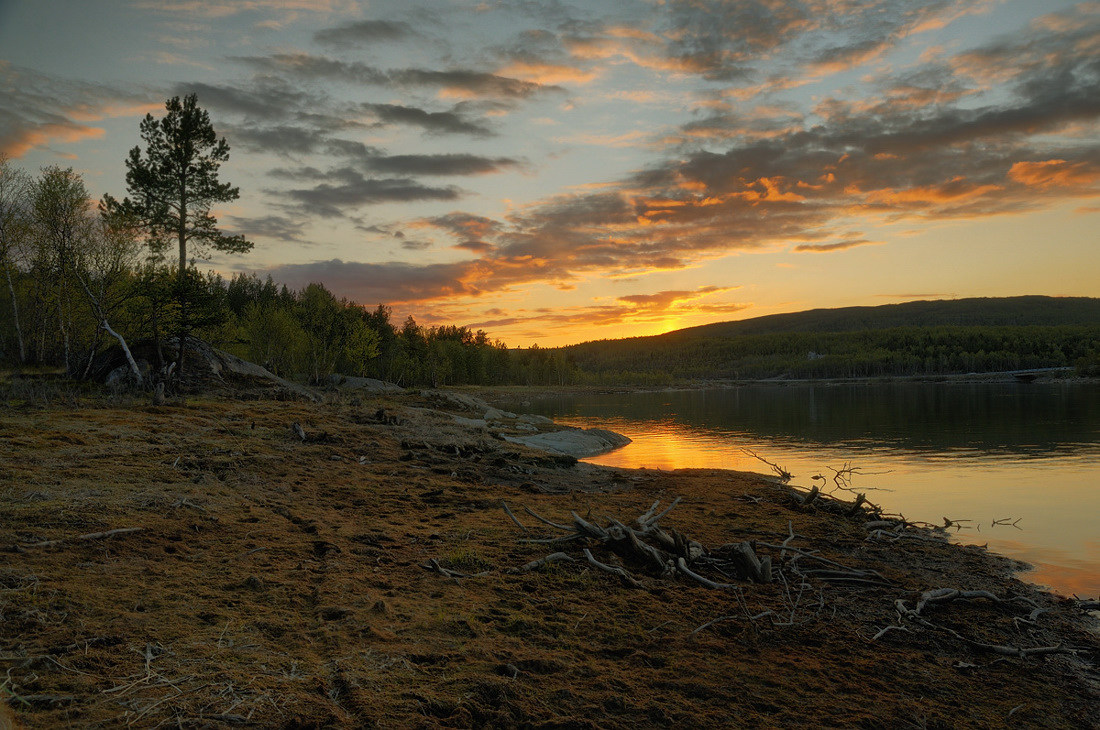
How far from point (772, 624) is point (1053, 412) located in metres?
54.6

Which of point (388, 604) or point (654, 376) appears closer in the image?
point (388, 604)

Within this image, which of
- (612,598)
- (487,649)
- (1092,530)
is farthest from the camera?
(1092,530)

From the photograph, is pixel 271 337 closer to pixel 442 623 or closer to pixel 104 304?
pixel 104 304

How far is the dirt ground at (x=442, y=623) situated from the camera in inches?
184

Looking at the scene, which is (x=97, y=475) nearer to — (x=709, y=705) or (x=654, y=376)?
(x=709, y=705)

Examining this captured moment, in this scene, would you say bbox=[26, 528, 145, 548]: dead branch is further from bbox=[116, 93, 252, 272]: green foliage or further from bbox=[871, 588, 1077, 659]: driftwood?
bbox=[116, 93, 252, 272]: green foliage

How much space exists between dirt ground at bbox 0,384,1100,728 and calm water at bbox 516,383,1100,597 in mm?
2613

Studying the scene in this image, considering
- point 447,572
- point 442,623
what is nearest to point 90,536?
point 447,572

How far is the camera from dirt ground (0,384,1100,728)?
15.3 ft

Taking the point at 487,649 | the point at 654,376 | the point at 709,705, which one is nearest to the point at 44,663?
the point at 487,649

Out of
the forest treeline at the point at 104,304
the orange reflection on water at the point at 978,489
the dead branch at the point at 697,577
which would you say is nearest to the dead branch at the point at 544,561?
the dead branch at the point at 697,577

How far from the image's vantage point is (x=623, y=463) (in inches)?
996

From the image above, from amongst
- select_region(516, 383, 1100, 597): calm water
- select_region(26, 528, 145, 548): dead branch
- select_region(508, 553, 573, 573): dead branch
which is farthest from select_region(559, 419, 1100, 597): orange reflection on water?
select_region(26, 528, 145, 548): dead branch

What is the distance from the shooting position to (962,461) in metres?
24.1
